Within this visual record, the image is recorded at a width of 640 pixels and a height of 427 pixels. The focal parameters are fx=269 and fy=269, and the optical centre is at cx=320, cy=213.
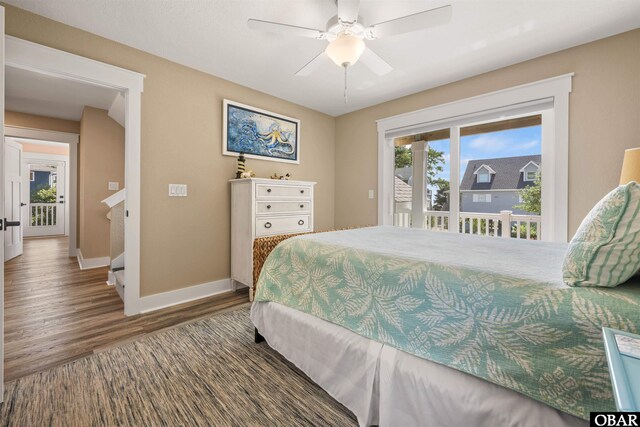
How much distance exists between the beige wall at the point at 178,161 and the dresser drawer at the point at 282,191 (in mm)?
536

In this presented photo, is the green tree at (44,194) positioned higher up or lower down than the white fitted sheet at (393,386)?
higher up

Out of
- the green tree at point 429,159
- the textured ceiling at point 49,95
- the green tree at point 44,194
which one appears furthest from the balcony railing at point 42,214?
the green tree at point 429,159

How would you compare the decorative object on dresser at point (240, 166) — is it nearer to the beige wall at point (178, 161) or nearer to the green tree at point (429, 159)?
the beige wall at point (178, 161)

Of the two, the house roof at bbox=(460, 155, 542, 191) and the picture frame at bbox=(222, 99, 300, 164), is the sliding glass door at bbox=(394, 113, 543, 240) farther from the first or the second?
the picture frame at bbox=(222, 99, 300, 164)

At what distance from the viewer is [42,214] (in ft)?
22.8

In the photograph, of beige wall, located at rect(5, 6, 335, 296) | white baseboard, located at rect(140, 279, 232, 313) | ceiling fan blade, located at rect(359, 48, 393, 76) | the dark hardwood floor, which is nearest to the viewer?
the dark hardwood floor

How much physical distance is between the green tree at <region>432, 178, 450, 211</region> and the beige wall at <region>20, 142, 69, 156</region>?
9.14 m

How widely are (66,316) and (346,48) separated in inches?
129

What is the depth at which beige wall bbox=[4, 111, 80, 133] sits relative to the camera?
4234 millimetres

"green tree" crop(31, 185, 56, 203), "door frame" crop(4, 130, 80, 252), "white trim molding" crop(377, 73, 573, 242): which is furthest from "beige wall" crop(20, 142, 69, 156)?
"white trim molding" crop(377, 73, 573, 242)

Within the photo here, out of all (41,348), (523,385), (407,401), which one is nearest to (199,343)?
(41,348)

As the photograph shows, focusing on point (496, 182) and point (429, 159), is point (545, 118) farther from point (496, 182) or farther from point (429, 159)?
point (429, 159)

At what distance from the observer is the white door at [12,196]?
Result: 4.11m

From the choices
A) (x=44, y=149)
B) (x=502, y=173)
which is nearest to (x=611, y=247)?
(x=502, y=173)
